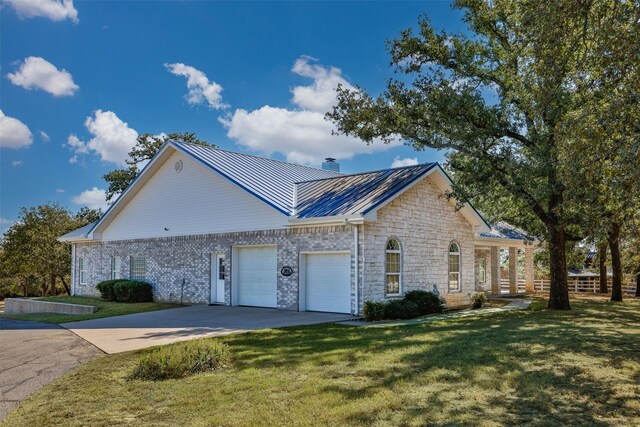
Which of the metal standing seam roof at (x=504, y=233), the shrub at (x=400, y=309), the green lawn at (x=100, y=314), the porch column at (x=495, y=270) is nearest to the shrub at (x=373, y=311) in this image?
the shrub at (x=400, y=309)

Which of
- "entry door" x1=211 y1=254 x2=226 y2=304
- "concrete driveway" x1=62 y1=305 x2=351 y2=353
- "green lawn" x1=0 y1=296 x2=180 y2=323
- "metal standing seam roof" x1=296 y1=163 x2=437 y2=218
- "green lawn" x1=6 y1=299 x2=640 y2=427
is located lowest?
"green lawn" x1=0 y1=296 x2=180 y2=323

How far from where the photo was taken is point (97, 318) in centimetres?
1675

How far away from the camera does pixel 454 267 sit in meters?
20.2

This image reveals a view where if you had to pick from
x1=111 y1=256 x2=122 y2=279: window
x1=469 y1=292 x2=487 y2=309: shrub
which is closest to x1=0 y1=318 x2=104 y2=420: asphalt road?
x1=111 y1=256 x2=122 y2=279: window

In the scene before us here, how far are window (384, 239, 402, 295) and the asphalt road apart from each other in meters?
9.03

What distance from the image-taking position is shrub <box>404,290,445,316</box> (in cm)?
1689

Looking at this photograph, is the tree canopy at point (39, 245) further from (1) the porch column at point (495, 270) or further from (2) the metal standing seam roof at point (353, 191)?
(1) the porch column at point (495, 270)

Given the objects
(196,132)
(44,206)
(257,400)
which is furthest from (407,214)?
(44,206)

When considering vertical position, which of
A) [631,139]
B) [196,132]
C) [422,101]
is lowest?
[631,139]

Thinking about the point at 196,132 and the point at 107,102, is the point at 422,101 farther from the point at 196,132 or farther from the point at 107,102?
the point at 196,132

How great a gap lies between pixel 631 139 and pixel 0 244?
152ft

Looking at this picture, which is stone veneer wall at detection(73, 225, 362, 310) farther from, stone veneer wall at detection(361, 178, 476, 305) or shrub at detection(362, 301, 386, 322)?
shrub at detection(362, 301, 386, 322)

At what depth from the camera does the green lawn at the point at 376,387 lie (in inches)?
238

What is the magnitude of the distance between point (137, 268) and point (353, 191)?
11.8 metres
